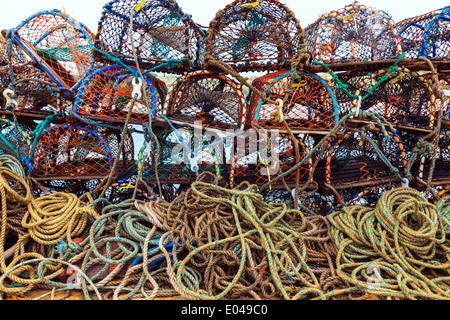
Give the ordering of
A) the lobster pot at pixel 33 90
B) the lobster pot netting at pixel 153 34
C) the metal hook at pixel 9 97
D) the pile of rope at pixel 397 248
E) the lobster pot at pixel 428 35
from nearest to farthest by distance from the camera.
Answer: the pile of rope at pixel 397 248 → the metal hook at pixel 9 97 → the lobster pot netting at pixel 153 34 → the lobster pot at pixel 428 35 → the lobster pot at pixel 33 90

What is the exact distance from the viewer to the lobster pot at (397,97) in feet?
6.51

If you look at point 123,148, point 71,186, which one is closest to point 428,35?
point 123,148

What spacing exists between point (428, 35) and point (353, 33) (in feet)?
2.23

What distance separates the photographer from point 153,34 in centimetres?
217

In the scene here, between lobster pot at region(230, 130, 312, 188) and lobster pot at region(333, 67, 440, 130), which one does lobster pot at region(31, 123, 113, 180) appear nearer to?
lobster pot at region(230, 130, 312, 188)

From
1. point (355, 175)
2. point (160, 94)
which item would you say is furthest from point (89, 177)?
point (355, 175)

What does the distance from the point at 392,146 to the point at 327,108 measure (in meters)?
0.84

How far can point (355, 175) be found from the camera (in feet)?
7.34

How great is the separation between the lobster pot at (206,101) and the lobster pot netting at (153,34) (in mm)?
169

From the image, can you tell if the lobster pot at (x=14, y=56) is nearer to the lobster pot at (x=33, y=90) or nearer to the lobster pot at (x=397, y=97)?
the lobster pot at (x=33, y=90)

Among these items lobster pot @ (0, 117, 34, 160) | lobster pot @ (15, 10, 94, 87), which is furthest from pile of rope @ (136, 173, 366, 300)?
lobster pot @ (15, 10, 94, 87)

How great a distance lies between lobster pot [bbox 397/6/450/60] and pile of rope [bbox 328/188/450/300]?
58.1 inches

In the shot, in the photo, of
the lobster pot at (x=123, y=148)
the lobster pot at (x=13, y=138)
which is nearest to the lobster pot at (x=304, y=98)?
the lobster pot at (x=123, y=148)
